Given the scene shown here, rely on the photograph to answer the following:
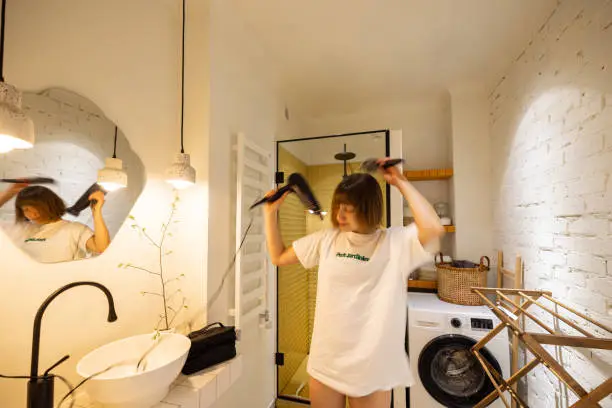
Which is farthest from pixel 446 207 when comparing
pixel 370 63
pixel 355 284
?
pixel 355 284

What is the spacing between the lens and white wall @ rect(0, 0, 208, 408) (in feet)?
2.71

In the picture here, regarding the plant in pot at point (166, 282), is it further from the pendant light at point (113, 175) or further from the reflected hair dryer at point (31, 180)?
the reflected hair dryer at point (31, 180)

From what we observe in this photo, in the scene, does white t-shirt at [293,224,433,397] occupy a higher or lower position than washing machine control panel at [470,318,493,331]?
higher

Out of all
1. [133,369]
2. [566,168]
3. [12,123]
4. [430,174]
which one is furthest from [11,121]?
[430,174]

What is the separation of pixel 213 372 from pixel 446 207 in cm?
233

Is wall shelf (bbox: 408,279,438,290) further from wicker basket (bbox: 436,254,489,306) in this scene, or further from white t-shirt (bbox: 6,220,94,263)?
white t-shirt (bbox: 6,220,94,263)

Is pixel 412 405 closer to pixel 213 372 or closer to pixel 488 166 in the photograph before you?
pixel 213 372

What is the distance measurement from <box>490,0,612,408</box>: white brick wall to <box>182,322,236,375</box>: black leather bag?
1.52m

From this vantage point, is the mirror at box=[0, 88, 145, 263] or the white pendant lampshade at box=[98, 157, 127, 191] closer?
the mirror at box=[0, 88, 145, 263]

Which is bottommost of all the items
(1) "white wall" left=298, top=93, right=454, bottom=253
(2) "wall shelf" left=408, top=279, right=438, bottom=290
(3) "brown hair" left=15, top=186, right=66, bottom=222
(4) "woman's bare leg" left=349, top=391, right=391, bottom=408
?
(4) "woman's bare leg" left=349, top=391, right=391, bottom=408

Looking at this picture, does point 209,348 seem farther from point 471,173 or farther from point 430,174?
point 471,173

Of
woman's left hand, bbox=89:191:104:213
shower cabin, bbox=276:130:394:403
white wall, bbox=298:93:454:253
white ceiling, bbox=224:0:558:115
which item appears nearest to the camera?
woman's left hand, bbox=89:191:104:213

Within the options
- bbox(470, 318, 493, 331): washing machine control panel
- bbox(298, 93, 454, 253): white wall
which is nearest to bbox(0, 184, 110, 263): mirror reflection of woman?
bbox(298, 93, 454, 253): white wall

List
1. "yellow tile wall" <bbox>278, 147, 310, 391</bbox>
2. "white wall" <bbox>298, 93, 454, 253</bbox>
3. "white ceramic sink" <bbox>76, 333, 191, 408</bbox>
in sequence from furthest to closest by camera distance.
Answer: "white wall" <bbox>298, 93, 454, 253</bbox>, "yellow tile wall" <bbox>278, 147, 310, 391</bbox>, "white ceramic sink" <bbox>76, 333, 191, 408</bbox>
